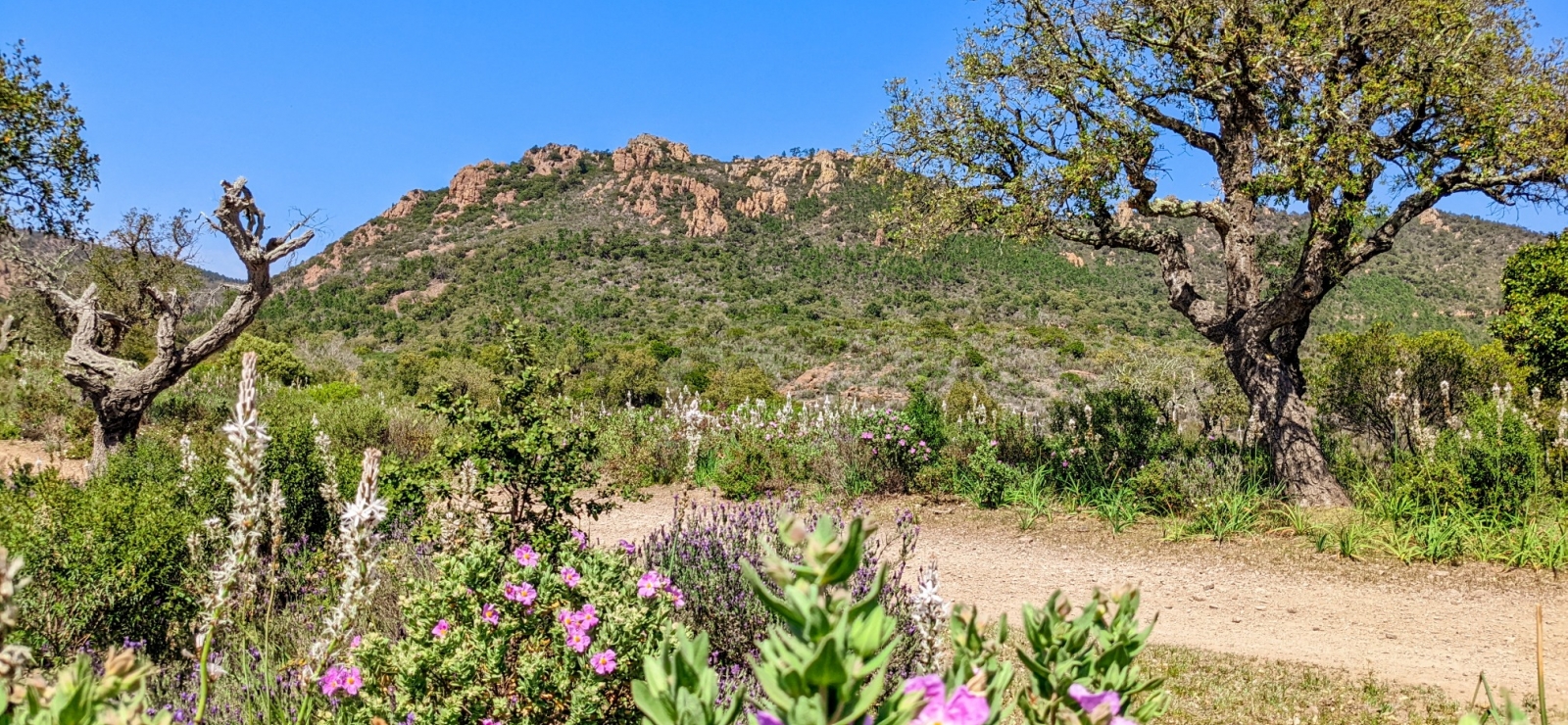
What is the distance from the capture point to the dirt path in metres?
4.87

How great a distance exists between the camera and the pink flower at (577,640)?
2.41 meters

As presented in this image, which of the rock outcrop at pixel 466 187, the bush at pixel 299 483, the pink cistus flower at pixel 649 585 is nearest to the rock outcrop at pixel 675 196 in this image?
the rock outcrop at pixel 466 187

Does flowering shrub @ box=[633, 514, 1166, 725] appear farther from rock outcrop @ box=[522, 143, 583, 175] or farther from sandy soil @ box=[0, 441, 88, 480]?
rock outcrop @ box=[522, 143, 583, 175]

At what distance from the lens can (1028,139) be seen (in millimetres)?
8883

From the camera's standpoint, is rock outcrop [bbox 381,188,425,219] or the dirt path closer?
the dirt path

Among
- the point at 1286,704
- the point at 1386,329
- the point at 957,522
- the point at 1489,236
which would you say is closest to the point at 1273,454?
the point at 957,522

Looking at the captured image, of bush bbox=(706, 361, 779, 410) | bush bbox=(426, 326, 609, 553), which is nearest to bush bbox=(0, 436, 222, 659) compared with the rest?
bush bbox=(426, 326, 609, 553)

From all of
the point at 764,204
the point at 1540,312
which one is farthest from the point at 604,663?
the point at 764,204

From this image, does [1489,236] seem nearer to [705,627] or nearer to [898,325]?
[898,325]

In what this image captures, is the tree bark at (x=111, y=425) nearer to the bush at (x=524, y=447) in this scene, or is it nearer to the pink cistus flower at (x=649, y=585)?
the bush at (x=524, y=447)

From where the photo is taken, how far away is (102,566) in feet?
12.7

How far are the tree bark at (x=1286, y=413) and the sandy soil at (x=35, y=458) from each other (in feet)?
40.9

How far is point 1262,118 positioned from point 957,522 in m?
5.14

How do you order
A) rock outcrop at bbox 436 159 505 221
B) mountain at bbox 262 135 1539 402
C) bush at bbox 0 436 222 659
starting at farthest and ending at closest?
rock outcrop at bbox 436 159 505 221
mountain at bbox 262 135 1539 402
bush at bbox 0 436 222 659
